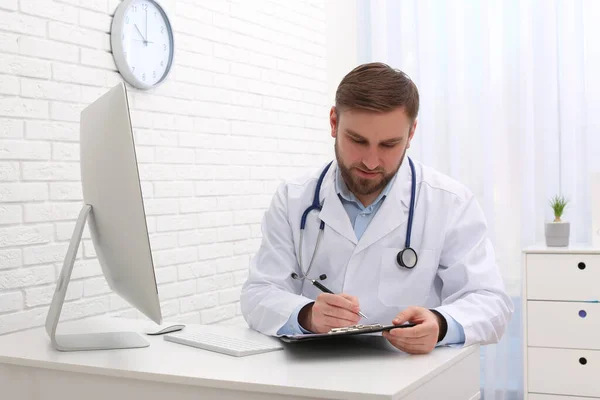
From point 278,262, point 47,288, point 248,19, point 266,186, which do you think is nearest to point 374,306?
point 278,262

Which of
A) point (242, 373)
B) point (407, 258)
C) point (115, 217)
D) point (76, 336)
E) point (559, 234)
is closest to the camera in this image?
point (242, 373)

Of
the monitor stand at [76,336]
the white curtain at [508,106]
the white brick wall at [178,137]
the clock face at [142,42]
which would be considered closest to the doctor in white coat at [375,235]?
the monitor stand at [76,336]

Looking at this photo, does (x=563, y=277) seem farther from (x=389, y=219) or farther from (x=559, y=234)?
(x=389, y=219)

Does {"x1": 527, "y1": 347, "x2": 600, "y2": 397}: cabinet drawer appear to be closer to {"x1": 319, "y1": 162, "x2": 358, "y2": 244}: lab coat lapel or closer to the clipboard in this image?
{"x1": 319, "y1": 162, "x2": 358, "y2": 244}: lab coat lapel

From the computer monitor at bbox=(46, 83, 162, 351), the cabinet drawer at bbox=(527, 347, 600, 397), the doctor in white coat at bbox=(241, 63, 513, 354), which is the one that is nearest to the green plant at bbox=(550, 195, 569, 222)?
the cabinet drawer at bbox=(527, 347, 600, 397)

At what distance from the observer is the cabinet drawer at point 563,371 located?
10.9 feet

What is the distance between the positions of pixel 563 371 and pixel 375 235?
194 centimetres

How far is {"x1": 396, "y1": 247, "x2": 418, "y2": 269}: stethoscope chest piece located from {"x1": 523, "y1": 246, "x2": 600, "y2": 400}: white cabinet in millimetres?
1740

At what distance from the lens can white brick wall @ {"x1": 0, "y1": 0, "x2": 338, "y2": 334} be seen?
2428 mm

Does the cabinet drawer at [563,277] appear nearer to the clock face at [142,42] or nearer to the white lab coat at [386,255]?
the white lab coat at [386,255]

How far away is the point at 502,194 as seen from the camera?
400 centimetres

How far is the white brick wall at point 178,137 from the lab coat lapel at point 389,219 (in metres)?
1.22

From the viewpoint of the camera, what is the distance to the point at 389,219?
6.34 ft

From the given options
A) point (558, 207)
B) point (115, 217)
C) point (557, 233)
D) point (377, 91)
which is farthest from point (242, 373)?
point (558, 207)
